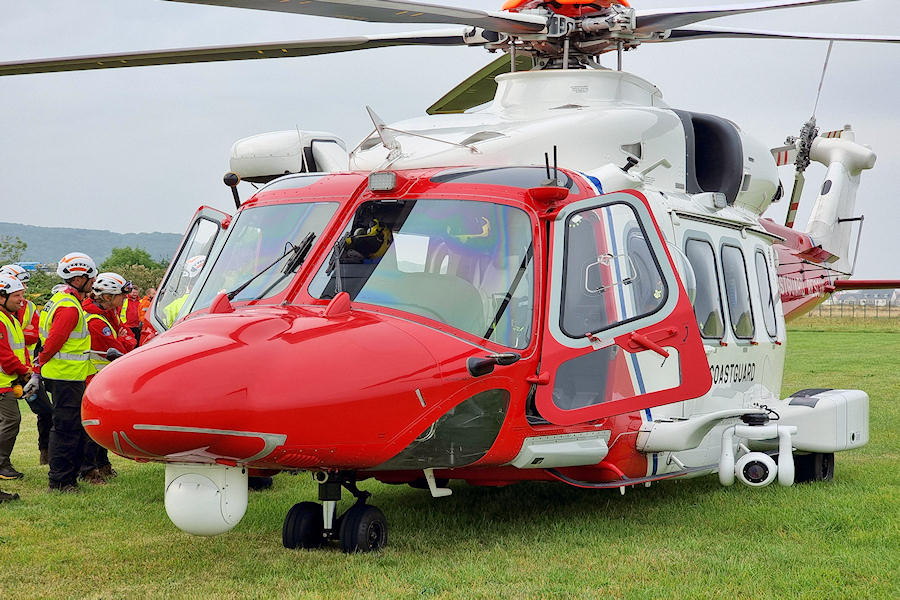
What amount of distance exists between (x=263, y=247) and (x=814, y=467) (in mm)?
4958

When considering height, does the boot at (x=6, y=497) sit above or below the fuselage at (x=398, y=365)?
below

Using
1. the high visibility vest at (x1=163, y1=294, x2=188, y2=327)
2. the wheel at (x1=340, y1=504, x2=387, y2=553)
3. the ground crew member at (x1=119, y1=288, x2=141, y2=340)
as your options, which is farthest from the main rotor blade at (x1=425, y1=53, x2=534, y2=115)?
the wheel at (x1=340, y1=504, x2=387, y2=553)

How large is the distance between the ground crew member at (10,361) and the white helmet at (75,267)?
37 centimetres

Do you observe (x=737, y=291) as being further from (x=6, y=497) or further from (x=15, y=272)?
(x=15, y=272)

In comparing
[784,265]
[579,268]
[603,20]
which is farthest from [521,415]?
[784,265]

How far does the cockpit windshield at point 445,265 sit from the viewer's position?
604 cm

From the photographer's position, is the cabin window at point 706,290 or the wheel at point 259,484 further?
the wheel at point 259,484

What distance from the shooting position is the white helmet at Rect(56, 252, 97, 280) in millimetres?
9445

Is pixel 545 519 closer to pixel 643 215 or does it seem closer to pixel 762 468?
pixel 762 468

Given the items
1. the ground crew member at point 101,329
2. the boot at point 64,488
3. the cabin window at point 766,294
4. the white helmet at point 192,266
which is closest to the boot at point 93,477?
the ground crew member at point 101,329

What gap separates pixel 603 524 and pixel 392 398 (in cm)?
232

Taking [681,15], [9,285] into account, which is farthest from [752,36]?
[9,285]

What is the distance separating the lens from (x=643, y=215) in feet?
21.0

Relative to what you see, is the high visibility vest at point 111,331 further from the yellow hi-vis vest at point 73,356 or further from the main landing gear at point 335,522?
the main landing gear at point 335,522
